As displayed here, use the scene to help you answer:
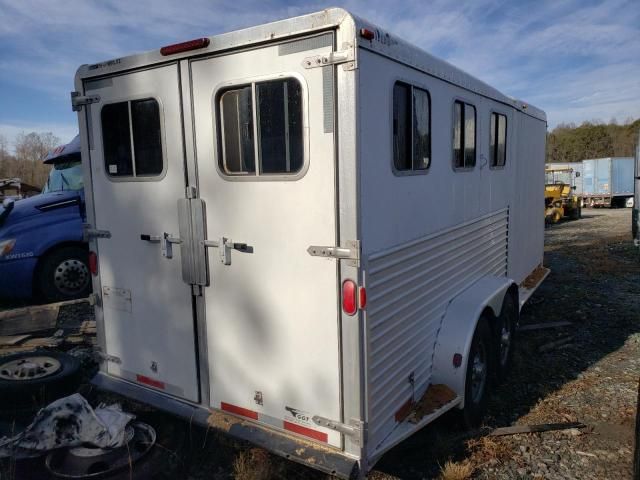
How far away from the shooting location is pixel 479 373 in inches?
167

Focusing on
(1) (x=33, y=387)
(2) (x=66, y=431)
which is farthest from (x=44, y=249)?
(2) (x=66, y=431)

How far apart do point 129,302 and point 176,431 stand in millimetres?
1004

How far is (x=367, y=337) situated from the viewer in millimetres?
2773

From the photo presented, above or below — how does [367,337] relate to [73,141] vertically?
below

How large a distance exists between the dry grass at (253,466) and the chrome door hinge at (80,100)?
264 cm

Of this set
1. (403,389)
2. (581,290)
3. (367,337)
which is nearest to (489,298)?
(403,389)

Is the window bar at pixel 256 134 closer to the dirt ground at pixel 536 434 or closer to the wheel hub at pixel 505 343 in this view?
the dirt ground at pixel 536 434

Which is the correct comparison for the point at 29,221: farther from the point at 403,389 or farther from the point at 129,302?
the point at 403,389

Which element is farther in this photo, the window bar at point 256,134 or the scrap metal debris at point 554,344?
the scrap metal debris at point 554,344

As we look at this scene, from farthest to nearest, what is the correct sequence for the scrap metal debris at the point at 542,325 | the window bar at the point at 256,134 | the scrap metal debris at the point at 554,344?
the scrap metal debris at the point at 542,325 → the scrap metal debris at the point at 554,344 → the window bar at the point at 256,134

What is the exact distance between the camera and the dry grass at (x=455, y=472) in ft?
10.9

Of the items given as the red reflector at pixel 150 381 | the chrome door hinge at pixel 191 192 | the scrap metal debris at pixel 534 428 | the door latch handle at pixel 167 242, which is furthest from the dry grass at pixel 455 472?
the chrome door hinge at pixel 191 192

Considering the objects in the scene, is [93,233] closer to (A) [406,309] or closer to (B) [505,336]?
(A) [406,309]

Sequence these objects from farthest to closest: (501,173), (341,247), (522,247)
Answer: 1. (522,247)
2. (501,173)
3. (341,247)
